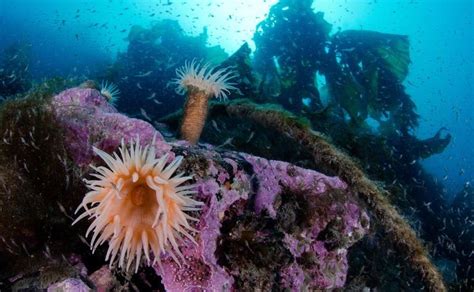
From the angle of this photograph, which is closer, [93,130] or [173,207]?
[173,207]

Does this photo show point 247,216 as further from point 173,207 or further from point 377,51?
point 377,51

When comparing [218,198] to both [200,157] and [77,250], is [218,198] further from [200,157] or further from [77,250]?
[77,250]

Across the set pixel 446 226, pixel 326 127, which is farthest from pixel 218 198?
pixel 446 226

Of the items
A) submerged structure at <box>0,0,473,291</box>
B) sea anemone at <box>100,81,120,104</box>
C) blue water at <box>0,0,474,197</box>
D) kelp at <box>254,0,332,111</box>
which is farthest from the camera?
blue water at <box>0,0,474,197</box>

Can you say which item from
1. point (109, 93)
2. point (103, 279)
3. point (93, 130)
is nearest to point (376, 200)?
point (103, 279)

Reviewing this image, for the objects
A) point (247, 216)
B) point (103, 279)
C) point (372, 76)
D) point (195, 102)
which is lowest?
point (103, 279)

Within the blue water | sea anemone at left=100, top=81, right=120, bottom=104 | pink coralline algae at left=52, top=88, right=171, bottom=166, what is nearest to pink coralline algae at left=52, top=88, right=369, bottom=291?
pink coralline algae at left=52, top=88, right=171, bottom=166

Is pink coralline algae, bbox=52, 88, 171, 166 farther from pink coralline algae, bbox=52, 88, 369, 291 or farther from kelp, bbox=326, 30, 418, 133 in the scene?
kelp, bbox=326, 30, 418, 133

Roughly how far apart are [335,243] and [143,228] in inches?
65.9

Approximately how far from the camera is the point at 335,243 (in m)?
3.16

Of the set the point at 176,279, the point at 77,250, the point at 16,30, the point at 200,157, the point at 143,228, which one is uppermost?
the point at 200,157

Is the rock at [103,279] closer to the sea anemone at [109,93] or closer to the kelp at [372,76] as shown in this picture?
the sea anemone at [109,93]

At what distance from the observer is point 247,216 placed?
286cm

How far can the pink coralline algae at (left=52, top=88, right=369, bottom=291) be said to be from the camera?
260 centimetres
